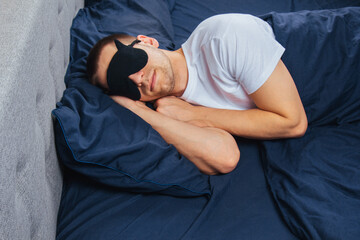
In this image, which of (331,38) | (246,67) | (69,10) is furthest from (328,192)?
(69,10)

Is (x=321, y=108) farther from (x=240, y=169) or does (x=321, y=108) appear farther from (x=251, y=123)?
(x=240, y=169)

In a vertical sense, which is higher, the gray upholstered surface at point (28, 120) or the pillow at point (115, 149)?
the gray upholstered surface at point (28, 120)

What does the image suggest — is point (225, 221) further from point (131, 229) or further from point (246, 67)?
point (246, 67)

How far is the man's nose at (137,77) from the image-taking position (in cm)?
114

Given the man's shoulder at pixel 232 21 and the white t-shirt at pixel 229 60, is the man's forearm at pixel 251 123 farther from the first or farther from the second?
the man's shoulder at pixel 232 21

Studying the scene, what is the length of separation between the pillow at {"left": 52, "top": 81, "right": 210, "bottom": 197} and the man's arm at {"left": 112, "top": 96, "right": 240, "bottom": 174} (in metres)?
0.05

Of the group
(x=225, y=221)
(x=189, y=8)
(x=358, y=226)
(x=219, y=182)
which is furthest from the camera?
(x=189, y=8)

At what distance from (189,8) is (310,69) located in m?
0.98

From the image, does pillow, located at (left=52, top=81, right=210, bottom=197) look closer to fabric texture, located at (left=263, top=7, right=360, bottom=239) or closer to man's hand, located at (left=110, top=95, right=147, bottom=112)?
man's hand, located at (left=110, top=95, right=147, bottom=112)

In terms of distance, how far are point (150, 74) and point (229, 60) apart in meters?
0.31

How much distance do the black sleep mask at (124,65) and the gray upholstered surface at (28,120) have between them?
0.19m

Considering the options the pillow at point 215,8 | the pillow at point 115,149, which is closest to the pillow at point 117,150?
the pillow at point 115,149

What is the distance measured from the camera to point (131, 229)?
96cm

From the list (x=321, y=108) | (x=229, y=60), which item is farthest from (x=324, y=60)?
(x=229, y=60)
